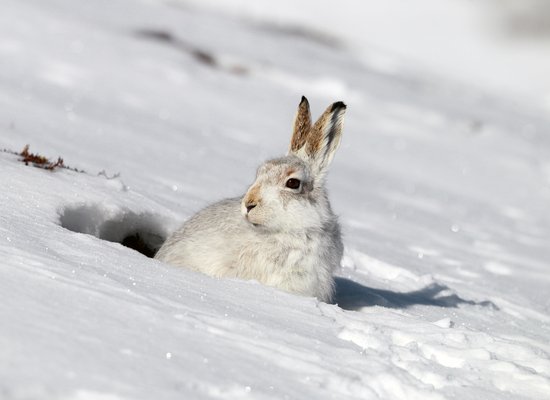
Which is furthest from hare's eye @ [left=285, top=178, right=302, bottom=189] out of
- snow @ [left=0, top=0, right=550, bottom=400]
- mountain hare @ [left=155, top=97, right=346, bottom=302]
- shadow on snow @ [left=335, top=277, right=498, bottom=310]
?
shadow on snow @ [left=335, top=277, right=498, bottom=310]

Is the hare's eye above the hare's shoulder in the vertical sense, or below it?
above

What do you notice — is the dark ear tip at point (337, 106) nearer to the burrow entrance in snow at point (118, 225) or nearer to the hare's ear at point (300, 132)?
the hare's ear at point (300, 132)

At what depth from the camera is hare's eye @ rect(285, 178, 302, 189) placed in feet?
20.6

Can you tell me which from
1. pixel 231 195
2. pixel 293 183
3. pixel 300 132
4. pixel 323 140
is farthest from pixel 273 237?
pixel 231 195

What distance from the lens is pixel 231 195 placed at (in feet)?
34.1

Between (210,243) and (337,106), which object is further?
(337,106)

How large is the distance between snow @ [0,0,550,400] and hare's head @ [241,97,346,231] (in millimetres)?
497

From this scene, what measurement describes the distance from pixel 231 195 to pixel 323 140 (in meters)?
3.83

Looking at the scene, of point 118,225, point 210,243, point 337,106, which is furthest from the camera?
point 118,225

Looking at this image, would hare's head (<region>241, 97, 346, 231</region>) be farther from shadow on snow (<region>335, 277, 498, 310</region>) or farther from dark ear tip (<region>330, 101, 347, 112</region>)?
shadow on snow (<region>335, 277, 498, 310</region>)

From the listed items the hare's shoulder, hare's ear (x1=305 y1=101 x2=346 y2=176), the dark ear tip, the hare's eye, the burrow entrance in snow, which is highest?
the dark ear tip

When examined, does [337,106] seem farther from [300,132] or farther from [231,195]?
[231,195]

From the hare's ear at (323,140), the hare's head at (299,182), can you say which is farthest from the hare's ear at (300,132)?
the hare's ear at (323,140)

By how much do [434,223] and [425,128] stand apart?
7.84 meters
